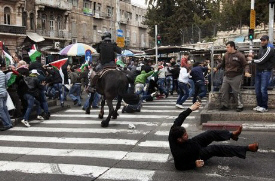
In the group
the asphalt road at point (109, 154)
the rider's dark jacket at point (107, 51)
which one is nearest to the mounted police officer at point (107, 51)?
the rider's dark jacket at point (107, 51)

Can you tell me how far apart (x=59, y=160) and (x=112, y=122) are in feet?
11.3

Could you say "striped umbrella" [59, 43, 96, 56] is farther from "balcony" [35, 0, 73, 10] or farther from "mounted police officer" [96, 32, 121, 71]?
"balcony" [35, 0, 73, 10]

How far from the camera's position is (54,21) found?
40500 millimetres

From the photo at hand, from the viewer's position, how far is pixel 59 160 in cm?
604

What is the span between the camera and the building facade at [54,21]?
33219 millimetres

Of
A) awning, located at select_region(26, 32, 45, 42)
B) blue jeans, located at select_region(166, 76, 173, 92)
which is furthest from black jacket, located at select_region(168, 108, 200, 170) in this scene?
awning, located at select_region(26, 32, 45, 42)

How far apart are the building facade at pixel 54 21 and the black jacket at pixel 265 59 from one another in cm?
1697

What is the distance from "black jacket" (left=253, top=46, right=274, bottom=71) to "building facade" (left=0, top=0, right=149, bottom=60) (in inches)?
668

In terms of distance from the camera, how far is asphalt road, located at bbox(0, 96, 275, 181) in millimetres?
5152

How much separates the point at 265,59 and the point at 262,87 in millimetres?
678

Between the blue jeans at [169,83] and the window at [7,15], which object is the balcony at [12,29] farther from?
the blue jeans at [169,83]

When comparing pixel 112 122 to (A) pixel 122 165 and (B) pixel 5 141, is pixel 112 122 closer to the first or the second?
(B) pixel 5 141

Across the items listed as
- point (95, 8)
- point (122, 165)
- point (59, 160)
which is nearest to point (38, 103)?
point (59, 160)

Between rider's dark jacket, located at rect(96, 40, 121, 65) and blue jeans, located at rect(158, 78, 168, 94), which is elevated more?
rider's dark jacket, located at rect(96, 40, 121, 65)
